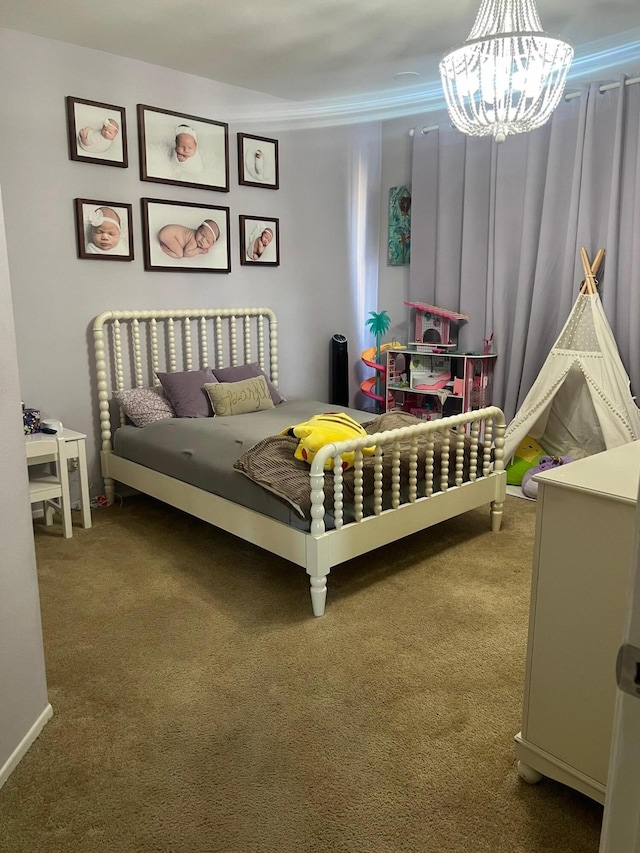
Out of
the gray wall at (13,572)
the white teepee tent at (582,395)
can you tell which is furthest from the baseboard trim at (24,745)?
the white teepee tent at (582,395)

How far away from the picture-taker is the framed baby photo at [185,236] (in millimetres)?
4008

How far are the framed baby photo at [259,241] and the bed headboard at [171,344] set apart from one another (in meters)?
0.36

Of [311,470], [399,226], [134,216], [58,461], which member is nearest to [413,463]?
[311,470]

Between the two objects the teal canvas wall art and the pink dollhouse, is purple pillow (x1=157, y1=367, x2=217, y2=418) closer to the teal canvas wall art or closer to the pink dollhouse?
the pink dollhouse

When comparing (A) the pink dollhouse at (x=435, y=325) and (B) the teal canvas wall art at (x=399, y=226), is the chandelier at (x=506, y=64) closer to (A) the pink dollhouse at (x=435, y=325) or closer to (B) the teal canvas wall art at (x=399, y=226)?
(A) the pink dollhouse at (x=435, y=325)

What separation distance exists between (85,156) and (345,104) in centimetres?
204

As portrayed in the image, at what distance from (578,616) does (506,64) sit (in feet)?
6.76

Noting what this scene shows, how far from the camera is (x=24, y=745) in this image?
1.81m

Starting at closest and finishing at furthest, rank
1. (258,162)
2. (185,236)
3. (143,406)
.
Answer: (143,406) → (185,236) → (258,162)

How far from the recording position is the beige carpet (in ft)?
5.16

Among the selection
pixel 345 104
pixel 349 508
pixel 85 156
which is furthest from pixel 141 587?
pixel 345 104

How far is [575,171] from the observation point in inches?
157

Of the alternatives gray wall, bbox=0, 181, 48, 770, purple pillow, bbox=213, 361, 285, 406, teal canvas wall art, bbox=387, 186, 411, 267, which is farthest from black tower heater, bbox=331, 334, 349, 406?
gray wall, bbox=0, 181, 48, 770

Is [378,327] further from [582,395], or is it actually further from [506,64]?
[506,64]
